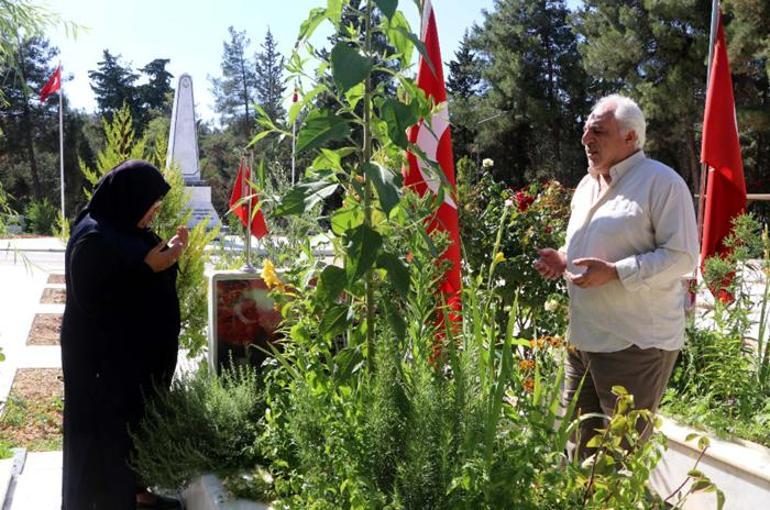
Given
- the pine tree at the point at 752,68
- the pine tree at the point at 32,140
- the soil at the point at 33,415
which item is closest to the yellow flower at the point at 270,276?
the soil at the point at 33,415

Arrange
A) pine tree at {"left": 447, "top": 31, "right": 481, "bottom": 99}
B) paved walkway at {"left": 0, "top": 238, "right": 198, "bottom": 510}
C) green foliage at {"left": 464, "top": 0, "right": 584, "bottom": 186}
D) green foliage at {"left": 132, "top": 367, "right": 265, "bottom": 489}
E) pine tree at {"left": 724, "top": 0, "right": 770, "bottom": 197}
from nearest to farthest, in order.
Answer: green foliage at {"left": 132, "top": 367, "right": 265, "bottom": 489}, paved walkway at {"left": 0, "top": 238, "right": 198, "bottom": 510}, pine tree at {"left": 724, "top": 0, "right": 770, "bottom": 197}, green foliage at {"left": 464, "top": 0, "right": 584, "bottom": 186}, pine tree at {"left": 447, "top": 31, "right": 481, "bottom": 99}

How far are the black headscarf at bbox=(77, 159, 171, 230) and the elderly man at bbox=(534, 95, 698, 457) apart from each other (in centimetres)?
178

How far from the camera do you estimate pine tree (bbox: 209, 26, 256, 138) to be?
203 ft

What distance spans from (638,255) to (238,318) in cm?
193

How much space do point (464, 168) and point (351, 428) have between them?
2.72 m

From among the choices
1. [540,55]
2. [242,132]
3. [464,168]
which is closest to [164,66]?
[242,132]

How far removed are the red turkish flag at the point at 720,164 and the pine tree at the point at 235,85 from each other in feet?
196

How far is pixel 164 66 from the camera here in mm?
60156

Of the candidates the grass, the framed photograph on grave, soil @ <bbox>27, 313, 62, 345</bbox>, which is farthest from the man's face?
soil @ <bbox>27, 313, 62, 345</bbox>

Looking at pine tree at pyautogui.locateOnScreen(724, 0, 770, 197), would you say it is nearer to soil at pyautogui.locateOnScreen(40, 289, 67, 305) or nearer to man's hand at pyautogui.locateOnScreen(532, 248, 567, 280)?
soil at pyautogui.locateOnScreen(40, 289, 67, 305)

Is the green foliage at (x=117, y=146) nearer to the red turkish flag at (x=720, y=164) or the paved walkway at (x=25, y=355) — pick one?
the paved walkway at (x=25, y=355)

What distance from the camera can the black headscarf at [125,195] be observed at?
2865mm

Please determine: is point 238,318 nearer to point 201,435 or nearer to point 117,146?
point 201,435

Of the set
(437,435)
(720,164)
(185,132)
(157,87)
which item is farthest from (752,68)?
(157,87)
